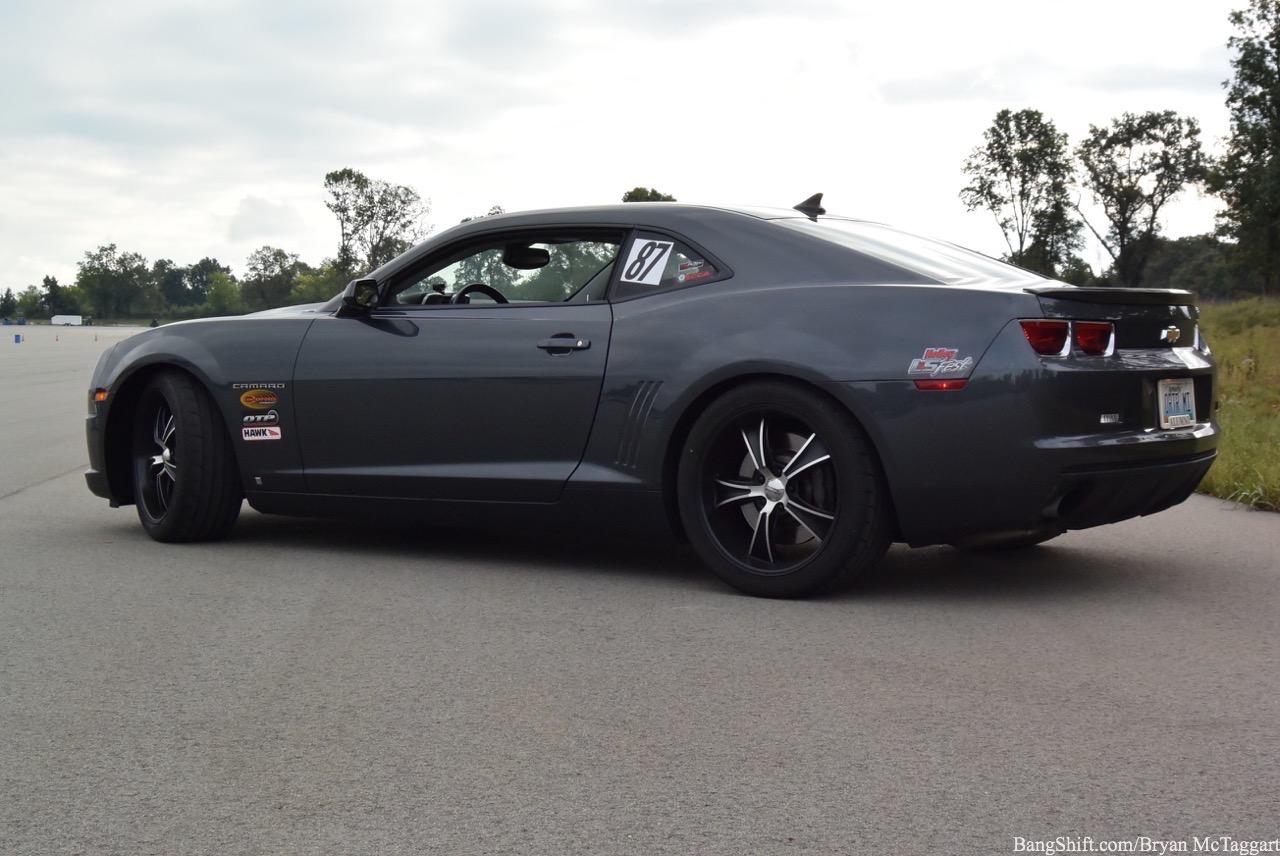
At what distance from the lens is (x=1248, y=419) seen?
11.6 metres

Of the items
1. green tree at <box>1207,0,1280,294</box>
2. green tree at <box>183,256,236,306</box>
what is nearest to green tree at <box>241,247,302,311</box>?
green tree at <box>183,256,236,306</box>

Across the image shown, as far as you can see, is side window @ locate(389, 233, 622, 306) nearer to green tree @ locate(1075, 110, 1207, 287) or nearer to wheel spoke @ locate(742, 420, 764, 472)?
wheel spoke @ locate(742, 420, 764, 472)

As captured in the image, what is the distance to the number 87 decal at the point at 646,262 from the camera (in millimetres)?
5438

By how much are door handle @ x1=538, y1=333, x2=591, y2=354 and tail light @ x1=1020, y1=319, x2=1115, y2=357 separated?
5.30 feet

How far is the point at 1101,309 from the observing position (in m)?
4.76

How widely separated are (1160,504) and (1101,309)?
31.3 inches

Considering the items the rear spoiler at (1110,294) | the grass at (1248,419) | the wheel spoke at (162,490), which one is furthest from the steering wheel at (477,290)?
the grass at (1248,419)

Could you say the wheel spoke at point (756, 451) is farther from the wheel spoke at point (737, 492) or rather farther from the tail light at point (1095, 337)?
the tail light at point (1095, 337)

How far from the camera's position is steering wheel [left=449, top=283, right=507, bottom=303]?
584 cm

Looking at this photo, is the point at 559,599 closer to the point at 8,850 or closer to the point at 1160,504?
the point at 1160,504

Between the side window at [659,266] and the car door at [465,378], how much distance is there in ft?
0.33

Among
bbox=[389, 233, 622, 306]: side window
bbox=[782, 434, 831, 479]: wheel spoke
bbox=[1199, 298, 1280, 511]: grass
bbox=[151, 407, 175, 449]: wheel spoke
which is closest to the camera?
bbox=[782, 434, 831, 479]: wheel spoke

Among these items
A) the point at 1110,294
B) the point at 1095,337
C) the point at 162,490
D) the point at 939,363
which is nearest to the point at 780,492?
the point at 939,363

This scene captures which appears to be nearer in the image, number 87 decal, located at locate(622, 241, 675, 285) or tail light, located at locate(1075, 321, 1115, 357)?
tail light, located at locate(1075, 321, 1115, 357)
